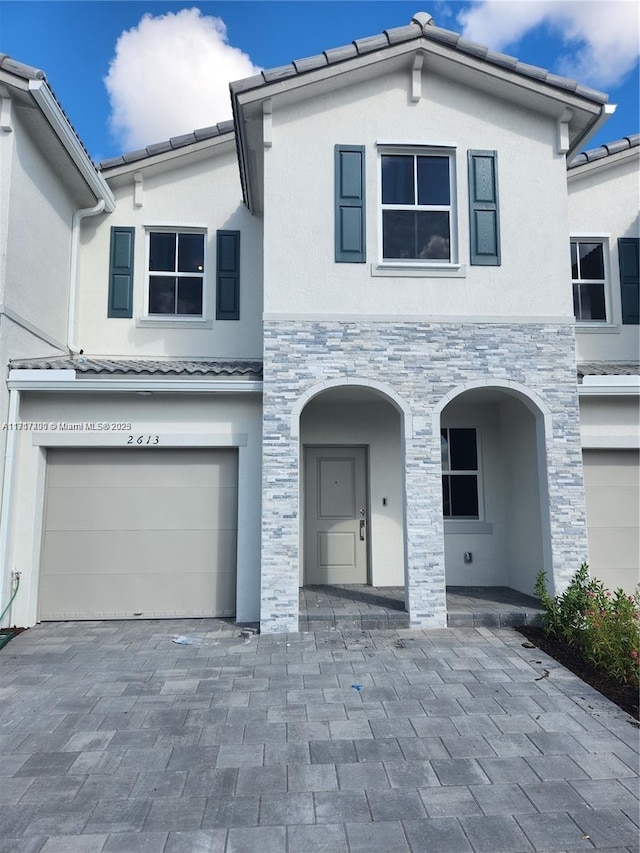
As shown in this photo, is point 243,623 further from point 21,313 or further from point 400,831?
point 21,313

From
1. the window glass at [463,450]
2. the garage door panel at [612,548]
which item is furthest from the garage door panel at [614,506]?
the window glass at [463,450]

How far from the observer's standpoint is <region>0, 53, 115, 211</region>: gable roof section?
6.49 meters

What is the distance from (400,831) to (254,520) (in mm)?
4474

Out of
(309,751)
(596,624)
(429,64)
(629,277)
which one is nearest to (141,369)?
(309,751)

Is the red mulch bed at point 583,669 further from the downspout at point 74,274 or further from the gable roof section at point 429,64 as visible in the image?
the downspout at point 74,274

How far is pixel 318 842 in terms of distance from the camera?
2.93 meters

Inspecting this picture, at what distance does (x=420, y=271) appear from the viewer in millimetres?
7215

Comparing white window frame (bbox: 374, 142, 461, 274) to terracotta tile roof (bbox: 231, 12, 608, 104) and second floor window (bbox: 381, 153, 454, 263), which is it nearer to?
second floor window (bbox: 381, 153, 454, 263)

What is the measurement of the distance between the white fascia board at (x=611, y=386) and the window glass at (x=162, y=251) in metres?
6.99

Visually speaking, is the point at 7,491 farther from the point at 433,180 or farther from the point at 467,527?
the point at 433,180

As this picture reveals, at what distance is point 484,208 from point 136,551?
22.3ft

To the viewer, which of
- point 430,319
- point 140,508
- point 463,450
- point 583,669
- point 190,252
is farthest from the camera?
point 190,252

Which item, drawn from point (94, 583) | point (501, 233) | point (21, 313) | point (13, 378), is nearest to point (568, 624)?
point (501, 233)

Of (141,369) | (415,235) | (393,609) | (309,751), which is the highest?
(415,235)
